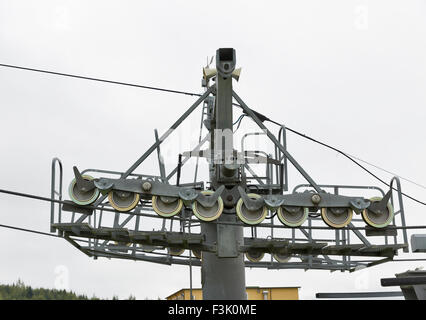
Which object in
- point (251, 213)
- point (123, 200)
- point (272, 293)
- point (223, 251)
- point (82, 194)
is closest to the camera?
point (82, 194)

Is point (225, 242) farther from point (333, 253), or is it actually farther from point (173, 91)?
point (173, 91)

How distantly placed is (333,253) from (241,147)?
3.20 meters

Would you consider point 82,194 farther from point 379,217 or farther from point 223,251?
point 379,217

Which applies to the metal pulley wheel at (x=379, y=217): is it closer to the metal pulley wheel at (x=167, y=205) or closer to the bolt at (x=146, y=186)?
the metal pulley wheel at (x=167, y=205)

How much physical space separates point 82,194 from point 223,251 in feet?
10.1

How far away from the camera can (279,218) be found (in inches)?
540

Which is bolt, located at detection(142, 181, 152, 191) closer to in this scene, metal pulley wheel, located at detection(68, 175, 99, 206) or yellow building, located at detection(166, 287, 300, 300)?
metal pulley wheel, located at detection(68, 175, 99, 206)

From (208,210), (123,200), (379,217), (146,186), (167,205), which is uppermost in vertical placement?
(146,186)

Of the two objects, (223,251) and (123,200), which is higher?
(123,200)

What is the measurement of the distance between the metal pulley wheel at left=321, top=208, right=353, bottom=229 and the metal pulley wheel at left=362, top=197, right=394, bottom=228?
34 cm

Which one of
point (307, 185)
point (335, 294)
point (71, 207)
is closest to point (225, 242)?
point (307, 185)

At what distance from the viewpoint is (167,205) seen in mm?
13562

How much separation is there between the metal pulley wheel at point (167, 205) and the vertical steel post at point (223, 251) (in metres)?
1.09

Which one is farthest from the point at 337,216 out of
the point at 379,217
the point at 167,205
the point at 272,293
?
the point at 272,293
